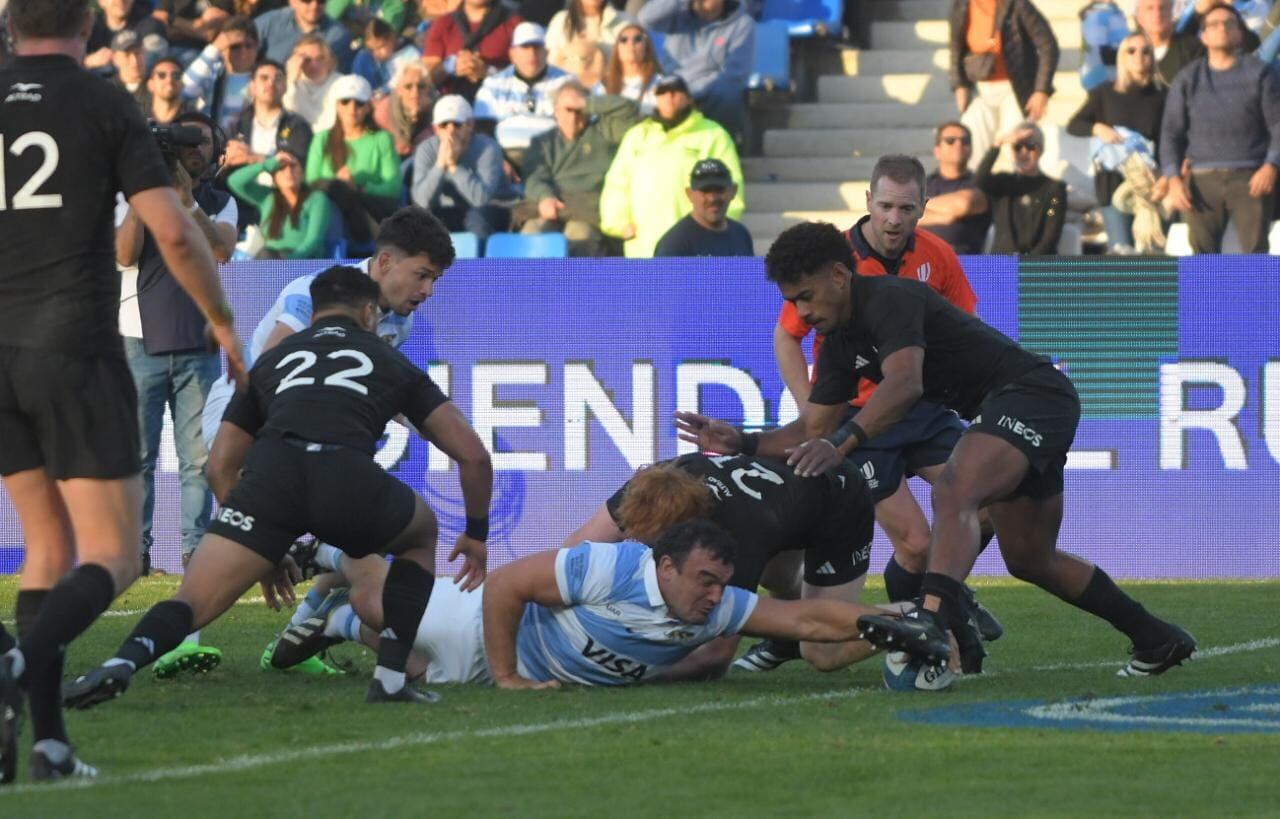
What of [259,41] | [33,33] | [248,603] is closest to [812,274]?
[33,33]

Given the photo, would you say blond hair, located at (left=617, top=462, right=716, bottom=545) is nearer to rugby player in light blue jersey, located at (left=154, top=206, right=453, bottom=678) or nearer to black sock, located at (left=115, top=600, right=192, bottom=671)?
rugby player in light blue jersey, located at (left=154, top=206, right=453, bottom=678)

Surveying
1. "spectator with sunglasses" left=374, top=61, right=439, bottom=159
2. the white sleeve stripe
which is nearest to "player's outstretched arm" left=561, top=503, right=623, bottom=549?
the white sleeve stripe

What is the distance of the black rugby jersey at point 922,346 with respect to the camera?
28.3ft

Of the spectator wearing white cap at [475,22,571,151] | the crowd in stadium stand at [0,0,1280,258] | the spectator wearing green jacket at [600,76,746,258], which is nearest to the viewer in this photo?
the crowd in stadium stand at [0,0,1280,258]

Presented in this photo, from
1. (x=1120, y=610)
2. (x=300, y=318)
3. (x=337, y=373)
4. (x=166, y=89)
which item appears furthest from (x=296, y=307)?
(x=166, y=89)

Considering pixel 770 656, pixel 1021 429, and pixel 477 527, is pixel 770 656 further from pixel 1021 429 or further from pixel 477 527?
pixel 477 527

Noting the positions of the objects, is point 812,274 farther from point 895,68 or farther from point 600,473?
point 895,68

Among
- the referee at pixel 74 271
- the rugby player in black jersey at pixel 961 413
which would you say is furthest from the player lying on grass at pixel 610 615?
the referee at pixel 74 271

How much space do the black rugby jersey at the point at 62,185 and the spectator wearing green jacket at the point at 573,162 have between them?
408 inches

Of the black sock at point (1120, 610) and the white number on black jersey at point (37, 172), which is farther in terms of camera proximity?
the black sock at point (1120, 610)

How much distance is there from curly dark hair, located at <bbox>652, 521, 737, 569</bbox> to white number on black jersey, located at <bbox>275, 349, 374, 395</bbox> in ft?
3.88

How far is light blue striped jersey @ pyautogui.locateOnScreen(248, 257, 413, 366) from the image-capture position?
911 centimetres

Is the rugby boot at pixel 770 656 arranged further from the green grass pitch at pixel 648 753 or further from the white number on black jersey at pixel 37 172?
the white number on black jersey at pixel 37 172

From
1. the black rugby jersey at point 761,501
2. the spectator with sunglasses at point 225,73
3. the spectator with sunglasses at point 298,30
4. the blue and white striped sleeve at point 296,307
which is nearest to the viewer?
the black rugby jersey at point 761,501
